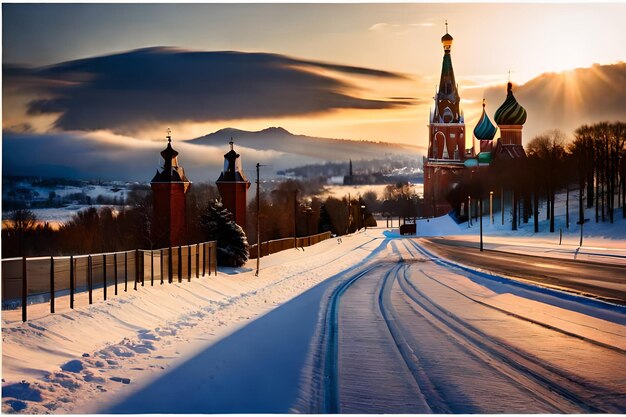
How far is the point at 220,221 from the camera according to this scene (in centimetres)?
4094

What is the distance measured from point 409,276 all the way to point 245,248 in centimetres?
1206

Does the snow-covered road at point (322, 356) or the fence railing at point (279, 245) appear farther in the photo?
the fence railing at point (279, 245)

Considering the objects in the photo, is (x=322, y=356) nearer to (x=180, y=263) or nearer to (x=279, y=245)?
(x=180, y=263)

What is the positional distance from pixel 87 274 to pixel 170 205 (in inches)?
1192

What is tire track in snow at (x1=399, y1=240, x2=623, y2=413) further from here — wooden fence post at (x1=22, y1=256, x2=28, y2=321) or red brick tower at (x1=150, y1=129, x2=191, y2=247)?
red brick tower at (x1=150, y1=129, x2=191, y2=247)

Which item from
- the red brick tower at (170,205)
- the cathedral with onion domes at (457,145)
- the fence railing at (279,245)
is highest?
the cathedral with onion domes at (457,145)

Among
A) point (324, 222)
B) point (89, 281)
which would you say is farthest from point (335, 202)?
point (89, 281)

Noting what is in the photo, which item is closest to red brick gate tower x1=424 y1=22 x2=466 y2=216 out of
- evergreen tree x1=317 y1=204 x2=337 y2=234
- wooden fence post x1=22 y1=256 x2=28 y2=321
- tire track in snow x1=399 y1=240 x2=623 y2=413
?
evergreen tree x1=317 y1=204 x2=337 y2=234

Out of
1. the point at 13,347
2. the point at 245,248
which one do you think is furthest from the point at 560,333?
the point at 245,248

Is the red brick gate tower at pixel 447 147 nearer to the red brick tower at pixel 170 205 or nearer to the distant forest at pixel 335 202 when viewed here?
the distant forest at pixel 335 202

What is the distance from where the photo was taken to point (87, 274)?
17.4m

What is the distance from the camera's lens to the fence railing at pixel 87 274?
14328mm

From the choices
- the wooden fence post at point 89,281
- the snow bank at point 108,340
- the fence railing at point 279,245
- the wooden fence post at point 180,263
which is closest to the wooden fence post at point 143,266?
the snow bank at point 108,340

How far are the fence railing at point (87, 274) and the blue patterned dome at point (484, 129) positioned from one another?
4588 inches
